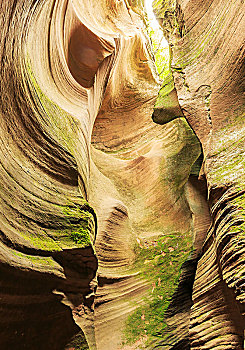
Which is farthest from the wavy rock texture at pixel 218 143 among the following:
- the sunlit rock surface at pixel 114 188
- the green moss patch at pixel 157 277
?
the green moss patch at pixel 157 277

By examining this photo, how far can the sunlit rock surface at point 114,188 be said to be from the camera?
3.13 m

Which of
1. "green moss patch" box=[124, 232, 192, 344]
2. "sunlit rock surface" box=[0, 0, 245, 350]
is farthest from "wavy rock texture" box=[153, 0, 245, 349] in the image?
"green moss patch" box=[124, 232, 192, 344]

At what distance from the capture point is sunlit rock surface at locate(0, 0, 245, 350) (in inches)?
123

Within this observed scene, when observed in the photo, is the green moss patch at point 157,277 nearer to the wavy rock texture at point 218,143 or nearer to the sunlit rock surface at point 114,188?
the sunlit rock surface at point 114,188

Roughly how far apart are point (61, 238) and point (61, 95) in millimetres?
2385

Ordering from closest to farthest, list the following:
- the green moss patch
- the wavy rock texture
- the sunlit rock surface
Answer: the sunlit rock surface → the wavy rock texture → the green moss patch

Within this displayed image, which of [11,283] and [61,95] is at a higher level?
[61,95]

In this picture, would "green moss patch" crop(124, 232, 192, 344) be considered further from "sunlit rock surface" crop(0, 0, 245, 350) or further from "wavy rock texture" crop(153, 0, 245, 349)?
"wavy rock texture" crop(153, 0, 245, 349)

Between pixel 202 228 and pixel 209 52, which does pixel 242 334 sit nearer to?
pixel 202 228

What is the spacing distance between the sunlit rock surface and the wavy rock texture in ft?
0.07

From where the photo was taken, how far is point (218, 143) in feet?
15.1

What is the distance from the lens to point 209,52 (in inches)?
230

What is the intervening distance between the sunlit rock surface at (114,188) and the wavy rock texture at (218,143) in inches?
0.9

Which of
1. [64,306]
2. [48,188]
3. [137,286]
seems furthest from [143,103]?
[64,306]
